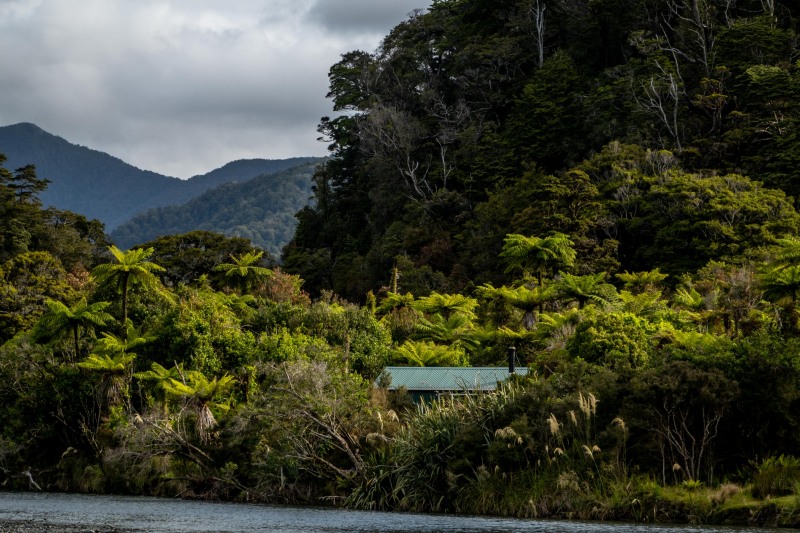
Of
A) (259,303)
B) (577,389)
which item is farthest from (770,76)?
(577,389)

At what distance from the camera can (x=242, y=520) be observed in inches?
1139

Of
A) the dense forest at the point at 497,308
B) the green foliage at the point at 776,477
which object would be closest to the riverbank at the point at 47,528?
the dense forest at the point at 497,308

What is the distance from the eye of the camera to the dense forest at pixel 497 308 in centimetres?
3005

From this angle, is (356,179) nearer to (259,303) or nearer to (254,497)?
(259,303)

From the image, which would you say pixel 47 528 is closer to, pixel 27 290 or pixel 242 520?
pixel 242 520

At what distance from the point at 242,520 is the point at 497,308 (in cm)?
2627

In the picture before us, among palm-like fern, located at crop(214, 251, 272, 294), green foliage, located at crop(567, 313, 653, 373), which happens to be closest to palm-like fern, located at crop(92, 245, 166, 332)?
palm-like fern, located at crop(214, 251, 272, 294)

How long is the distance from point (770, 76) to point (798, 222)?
45.5 ft

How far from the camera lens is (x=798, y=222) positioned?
179 ft

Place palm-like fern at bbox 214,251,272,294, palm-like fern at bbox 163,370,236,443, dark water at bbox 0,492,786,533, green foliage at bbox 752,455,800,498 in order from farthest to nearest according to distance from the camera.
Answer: palm-like fern at bbox 214,251,272,294 < palm-like fern at bbox 163,370,236,443 < green foliage at bbox 752,455,800,498 < dark water at bbox 0,492,786,533

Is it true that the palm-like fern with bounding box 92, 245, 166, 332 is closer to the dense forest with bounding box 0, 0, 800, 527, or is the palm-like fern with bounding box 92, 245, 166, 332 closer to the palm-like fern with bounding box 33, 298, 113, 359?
the dense forest with bounding box 0, 0, 800, 527

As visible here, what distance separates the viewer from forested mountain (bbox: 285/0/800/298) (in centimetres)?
6044

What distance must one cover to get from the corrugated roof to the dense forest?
1.92m

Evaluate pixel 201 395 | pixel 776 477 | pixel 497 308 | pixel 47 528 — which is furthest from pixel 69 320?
pixel 776 477
